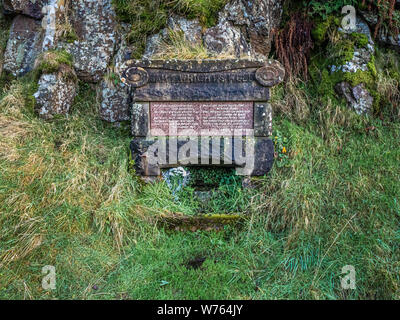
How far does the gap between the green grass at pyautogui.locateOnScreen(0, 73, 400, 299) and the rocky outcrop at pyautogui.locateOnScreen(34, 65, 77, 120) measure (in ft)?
0.65

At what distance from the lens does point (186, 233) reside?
348 centimetres

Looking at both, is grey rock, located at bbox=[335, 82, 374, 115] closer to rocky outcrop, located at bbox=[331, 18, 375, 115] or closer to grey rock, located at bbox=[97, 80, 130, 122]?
rocky outcrop, located at bbox=[331, 18, 375, 115]

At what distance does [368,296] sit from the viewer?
2.71 meters

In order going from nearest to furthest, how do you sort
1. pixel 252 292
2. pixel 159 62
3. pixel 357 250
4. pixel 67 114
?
pixel 252 292
pixel 357 250
pixel 159 62
pixel 67 114

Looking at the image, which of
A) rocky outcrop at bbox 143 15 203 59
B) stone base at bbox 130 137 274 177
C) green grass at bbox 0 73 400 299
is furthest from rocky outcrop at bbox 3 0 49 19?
stone base at bbox 130 137 274 177

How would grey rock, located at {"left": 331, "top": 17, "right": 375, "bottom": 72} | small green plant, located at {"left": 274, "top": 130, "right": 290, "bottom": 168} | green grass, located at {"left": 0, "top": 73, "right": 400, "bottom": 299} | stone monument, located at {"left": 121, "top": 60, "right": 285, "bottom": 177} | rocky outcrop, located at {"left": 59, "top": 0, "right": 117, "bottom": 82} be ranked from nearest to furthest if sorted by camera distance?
green grass, located at {"left": 0, "top": 73, "right": 400, "bottom": 299}, stone monument, located at {"left": 121, "top": 60, "right": 285, "bottom": 177}, small green plant, located at {"left": 274, "top": 130, "right": 290, "bottom": 168}, grey rock, located at {"left": 331, "top": 17, "right": 375, "bottom": 72}, rocky outcrop, located at {"left": 59, "top": 0, "right": 117, "bottom": 82}

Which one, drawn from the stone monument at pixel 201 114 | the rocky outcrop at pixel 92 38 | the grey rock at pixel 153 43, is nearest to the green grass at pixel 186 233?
the stone monument at pixel 201 114

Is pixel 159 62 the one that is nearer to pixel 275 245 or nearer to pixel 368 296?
pixel 275 245

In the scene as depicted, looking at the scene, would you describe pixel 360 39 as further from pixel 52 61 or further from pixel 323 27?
pixel 52 61

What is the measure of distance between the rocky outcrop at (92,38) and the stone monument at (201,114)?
1428 millimetres

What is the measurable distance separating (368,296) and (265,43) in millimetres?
3670

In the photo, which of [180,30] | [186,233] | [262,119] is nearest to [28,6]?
[180,30]

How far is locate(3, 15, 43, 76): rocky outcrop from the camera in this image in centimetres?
492
